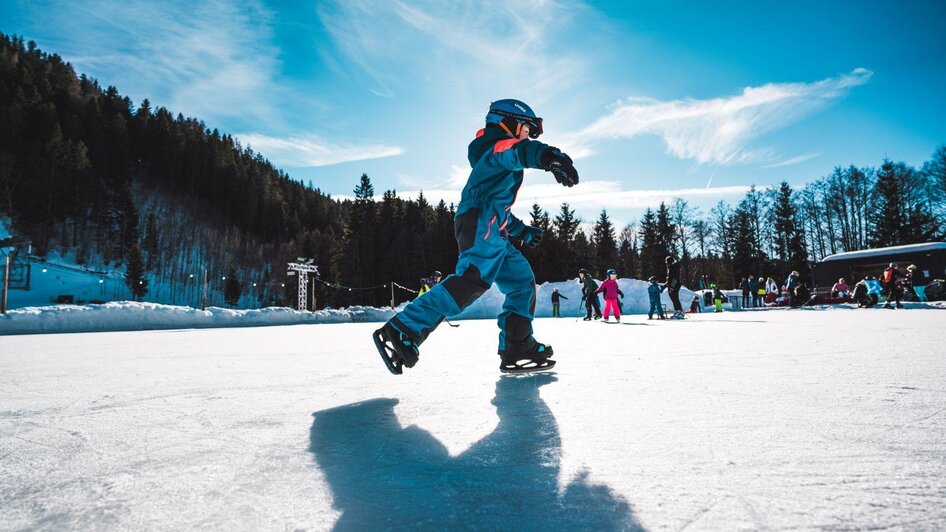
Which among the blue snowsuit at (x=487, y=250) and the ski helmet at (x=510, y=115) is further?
the ski helmet at (x=510, y=115)

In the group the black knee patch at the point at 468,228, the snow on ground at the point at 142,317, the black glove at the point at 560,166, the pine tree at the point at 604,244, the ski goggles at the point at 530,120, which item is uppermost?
the pine tree at the point at 604,244

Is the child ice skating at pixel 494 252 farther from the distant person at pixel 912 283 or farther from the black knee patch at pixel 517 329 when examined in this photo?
the distant person at pixel 912 283

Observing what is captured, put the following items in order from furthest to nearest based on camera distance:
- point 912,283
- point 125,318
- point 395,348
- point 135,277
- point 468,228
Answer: point 135,277, point 912,283, point 125,318, point 468,228, point 395,348

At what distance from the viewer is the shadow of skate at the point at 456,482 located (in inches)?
27.9

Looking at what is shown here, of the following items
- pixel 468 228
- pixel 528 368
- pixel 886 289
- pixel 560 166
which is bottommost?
pixel 528 368

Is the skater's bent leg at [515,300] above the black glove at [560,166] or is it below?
below

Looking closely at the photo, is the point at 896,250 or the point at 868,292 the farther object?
the point at 896,250

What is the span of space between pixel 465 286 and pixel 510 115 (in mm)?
1023

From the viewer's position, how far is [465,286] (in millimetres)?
2254

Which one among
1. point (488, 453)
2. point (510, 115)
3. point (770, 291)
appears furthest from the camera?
point (770, 291)

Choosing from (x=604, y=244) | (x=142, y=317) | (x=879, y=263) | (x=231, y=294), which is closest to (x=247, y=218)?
(x=231, y=294)

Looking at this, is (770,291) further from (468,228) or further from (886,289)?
(468,228)

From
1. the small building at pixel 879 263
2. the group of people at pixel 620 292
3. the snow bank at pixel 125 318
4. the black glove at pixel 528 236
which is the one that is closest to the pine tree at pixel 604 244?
the small building at pixel 879 263

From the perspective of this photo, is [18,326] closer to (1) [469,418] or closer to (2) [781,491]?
(1) [469,418]
